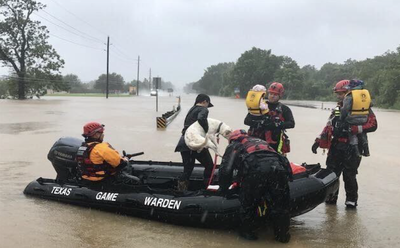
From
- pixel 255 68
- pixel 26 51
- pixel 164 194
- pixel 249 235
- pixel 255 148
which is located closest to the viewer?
pixel 255 148

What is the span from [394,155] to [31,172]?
8.92 m

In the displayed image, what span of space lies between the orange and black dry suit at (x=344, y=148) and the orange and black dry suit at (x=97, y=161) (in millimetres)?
2972

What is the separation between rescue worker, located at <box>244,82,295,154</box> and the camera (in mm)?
5277

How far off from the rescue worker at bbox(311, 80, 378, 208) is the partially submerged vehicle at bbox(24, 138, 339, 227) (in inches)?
13.6

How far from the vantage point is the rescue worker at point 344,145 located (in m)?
4.99

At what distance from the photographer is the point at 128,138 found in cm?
1220

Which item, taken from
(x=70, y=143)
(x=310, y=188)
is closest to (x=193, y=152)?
(x=310, y=188)

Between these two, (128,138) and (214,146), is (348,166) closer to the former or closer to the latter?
(214,146)

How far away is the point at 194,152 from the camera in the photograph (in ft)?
16.6

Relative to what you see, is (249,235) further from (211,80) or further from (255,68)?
(211,80)

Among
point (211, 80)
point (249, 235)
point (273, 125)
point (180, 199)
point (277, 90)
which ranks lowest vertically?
point (249, 235)

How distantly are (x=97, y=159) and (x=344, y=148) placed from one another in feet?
11.0

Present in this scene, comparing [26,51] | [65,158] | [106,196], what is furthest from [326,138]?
[26,51]

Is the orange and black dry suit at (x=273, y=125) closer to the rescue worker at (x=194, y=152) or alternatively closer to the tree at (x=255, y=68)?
the rescue worker at (x=194, y=152)
